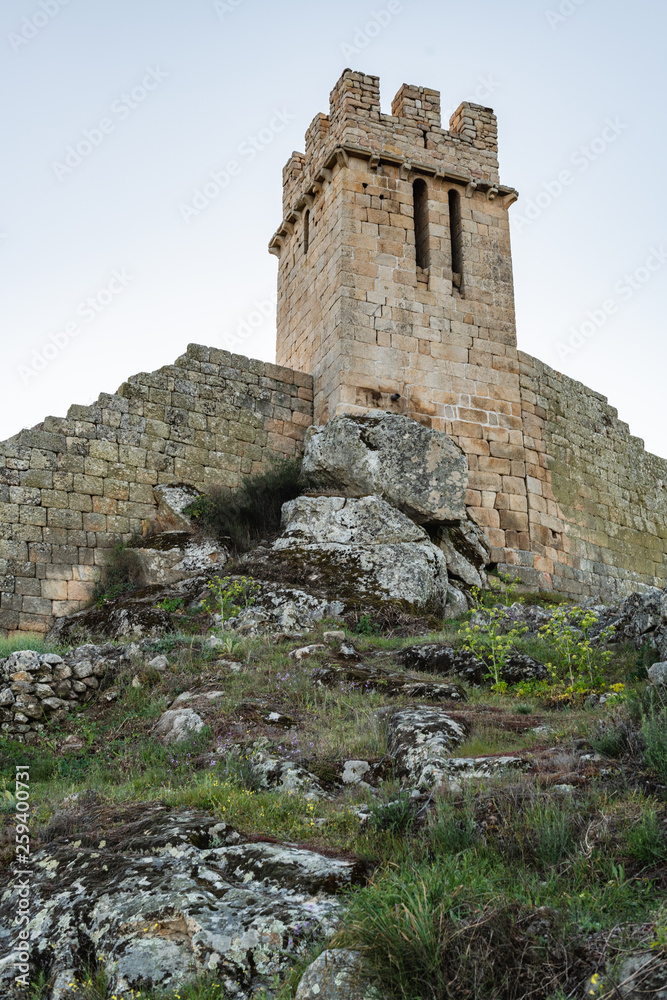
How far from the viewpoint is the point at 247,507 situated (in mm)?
11539

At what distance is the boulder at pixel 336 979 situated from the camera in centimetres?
282

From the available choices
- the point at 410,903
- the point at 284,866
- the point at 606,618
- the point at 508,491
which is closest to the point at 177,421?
the point at 508,491

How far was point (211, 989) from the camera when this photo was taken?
122 inches

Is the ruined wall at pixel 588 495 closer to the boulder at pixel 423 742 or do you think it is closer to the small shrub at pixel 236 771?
the boulder at pixel 423 742

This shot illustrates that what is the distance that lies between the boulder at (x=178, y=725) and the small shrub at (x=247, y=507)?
4661 mm

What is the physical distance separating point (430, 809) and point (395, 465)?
7593 mm

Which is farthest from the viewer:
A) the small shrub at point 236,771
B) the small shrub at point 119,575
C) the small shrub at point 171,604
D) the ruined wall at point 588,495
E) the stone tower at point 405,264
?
the ruined wall at point 588,495

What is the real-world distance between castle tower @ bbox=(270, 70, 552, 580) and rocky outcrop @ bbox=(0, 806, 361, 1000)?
28.8 ft

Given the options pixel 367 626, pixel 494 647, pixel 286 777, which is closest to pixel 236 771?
pixel 286 777

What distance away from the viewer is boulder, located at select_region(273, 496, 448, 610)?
31.8 feet

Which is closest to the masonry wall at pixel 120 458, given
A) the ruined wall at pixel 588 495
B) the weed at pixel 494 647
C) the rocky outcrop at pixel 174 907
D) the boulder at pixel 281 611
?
the boulder at pixel 281 611

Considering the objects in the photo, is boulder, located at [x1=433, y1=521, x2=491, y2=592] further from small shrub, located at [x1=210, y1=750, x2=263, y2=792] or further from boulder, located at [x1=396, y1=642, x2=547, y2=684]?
small shrub, located at [x1=210, y1=750, x2=263, y2=792]

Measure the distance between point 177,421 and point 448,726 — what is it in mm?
7622

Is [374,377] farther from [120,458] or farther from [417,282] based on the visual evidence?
[120,458]
